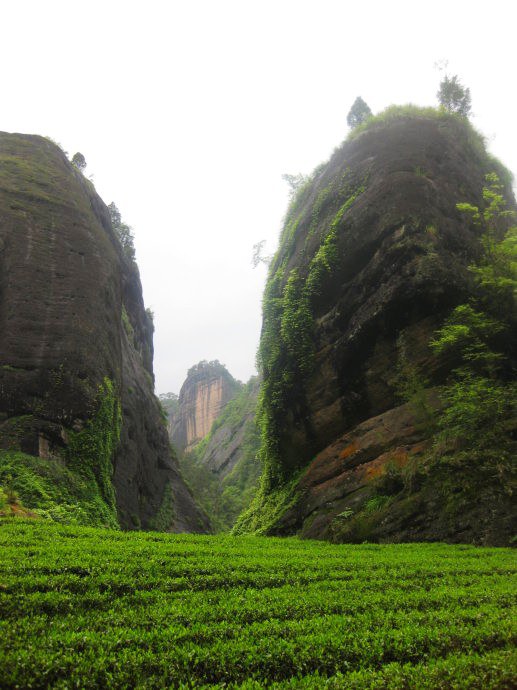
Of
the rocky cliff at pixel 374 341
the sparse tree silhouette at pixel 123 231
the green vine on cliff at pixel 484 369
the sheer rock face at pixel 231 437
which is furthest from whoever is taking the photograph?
the sheer rock face at pixel 231 437

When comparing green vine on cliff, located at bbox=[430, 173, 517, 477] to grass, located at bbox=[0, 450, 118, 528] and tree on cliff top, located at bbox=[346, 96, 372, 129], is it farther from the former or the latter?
tree on cliff top, located at bbox=[346, 96, 372, 129]

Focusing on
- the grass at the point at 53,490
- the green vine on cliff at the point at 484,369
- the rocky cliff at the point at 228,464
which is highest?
the green vine on cliff at the point at 484,369

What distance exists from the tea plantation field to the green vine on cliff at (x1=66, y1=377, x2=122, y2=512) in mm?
8562

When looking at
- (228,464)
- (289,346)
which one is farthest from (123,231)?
(228,464)

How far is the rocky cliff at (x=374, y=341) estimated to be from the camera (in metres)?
12.7

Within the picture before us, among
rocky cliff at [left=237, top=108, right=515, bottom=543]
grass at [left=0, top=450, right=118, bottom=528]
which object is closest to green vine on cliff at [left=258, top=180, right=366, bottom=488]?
rocky cliff at [left=237, top=108, right=515, bottom=543]

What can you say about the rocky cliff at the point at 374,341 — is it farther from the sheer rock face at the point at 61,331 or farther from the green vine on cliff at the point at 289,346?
the sheer rock face at the point at 61,331

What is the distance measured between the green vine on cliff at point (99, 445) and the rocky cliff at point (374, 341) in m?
7.26

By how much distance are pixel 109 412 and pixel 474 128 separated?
2704 cm

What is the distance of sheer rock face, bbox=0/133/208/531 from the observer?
55.6 feet

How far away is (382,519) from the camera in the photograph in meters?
12.6

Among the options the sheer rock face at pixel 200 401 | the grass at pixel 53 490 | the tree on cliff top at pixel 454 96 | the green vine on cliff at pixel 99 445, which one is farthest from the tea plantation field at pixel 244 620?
the sheer rock face at pixel 200 401

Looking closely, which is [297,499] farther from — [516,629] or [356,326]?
[516,629]

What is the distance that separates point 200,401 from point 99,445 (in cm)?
8249
